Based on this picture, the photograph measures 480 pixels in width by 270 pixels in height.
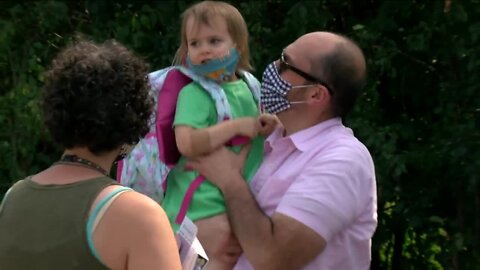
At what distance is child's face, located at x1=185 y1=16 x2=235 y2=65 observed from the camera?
359 cm

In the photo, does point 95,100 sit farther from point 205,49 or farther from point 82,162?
point 205,49

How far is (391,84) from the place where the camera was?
5746mm

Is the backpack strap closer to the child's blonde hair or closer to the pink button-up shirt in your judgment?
the child's blonde hair

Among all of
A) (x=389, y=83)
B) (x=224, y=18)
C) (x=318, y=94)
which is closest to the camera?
(x=318, y=94)

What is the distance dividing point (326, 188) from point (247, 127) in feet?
1.47

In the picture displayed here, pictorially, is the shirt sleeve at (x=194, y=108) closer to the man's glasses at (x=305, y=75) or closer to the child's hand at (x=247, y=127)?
the child's hand at (x=247, y=127)

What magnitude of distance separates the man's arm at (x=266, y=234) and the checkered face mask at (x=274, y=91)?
0.26 m

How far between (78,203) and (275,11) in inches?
142

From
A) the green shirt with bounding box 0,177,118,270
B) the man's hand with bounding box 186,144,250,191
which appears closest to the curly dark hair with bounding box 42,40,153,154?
the green shirt with bounding box 0,177,118,270

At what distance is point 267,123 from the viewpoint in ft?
11.4

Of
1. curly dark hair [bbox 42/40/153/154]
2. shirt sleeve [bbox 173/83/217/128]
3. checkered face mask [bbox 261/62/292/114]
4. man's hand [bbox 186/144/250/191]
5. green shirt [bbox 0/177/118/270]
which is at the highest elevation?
curly dark hair [bbox 42/40/153/154]

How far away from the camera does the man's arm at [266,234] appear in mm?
3119

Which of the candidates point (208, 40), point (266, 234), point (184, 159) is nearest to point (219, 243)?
point (266, 234)

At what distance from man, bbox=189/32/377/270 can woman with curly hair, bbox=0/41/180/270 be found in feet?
2.51
